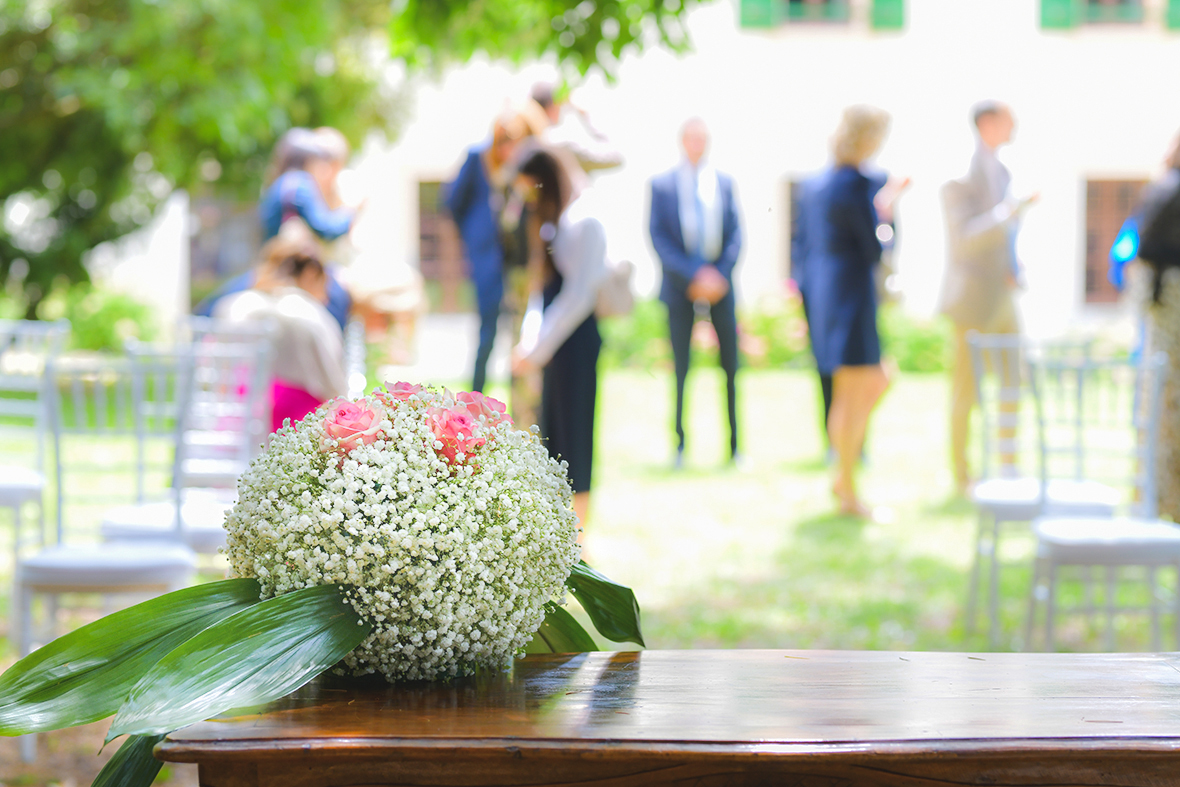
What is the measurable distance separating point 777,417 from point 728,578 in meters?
6.03

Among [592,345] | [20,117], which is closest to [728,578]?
[592,345]

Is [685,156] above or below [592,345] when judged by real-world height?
above

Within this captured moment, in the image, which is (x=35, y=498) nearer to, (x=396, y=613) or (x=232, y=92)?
(x=396, y=613)

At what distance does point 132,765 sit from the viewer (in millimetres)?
1531

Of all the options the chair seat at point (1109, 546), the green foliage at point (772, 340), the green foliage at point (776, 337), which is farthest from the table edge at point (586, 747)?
the green foliage at point (776, 337)

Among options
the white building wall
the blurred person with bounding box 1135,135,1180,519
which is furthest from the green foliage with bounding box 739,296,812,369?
the blurred person with bounding box 1135,135,1180,519

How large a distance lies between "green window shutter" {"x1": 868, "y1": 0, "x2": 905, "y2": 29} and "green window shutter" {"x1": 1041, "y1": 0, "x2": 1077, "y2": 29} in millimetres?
1852

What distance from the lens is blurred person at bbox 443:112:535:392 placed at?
7.24 metres

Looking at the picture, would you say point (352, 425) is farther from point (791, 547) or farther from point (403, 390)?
point (791, 547)

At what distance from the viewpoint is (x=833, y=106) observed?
17125 mm

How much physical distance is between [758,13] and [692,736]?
1654 centimetres

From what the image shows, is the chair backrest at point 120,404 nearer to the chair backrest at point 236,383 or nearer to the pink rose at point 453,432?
the chair backrest at point 236,383

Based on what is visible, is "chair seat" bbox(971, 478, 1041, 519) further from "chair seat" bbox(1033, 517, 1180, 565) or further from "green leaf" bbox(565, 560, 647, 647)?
"green leaf" bbox(565, 560, 647, 647)

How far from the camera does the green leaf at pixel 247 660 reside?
4.48 feet
